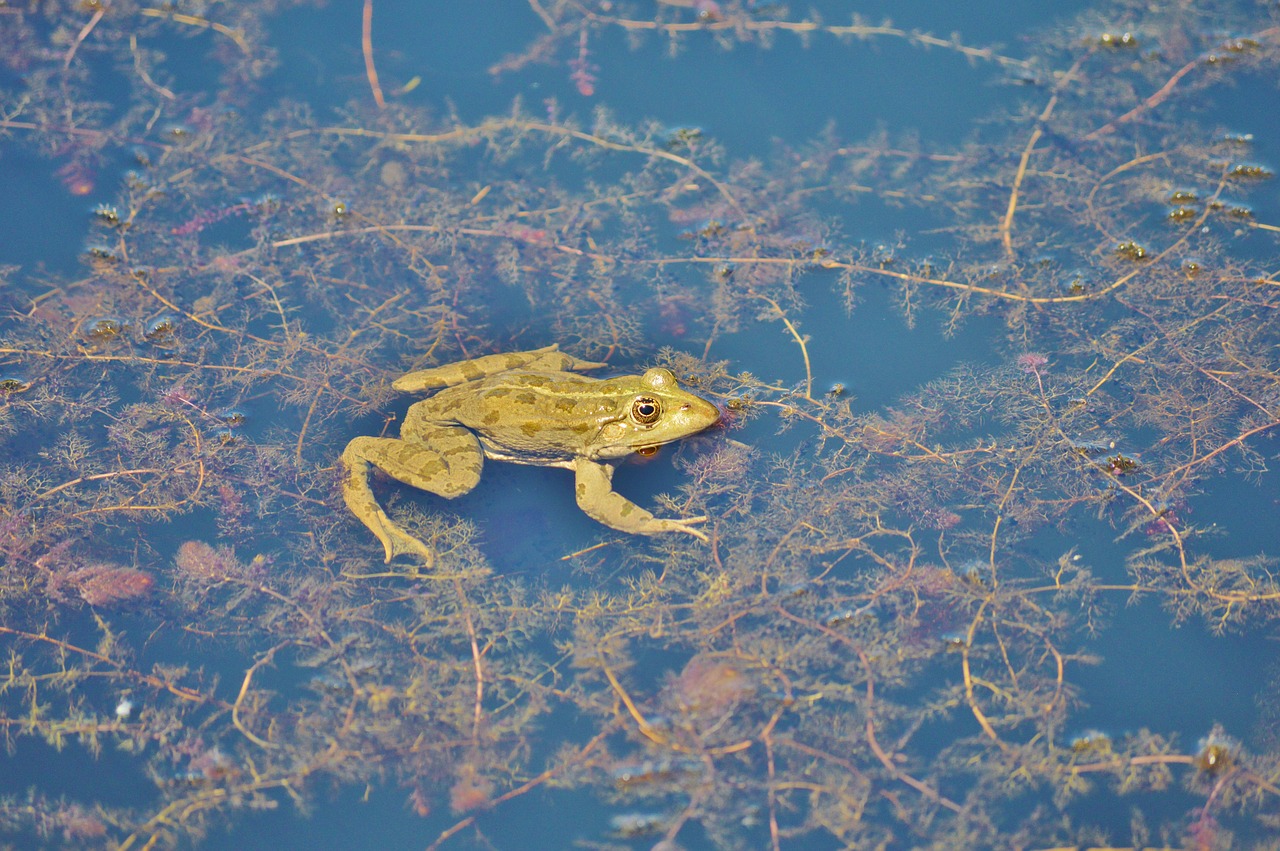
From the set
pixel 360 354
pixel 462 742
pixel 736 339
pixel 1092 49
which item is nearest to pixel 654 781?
pixel 462 742

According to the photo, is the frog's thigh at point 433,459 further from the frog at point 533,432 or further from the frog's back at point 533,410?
the frog's back at point 533,410

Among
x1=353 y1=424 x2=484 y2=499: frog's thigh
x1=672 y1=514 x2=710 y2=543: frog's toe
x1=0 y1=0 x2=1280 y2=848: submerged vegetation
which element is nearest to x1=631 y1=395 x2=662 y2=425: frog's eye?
x1=0 y1=0 x2=1280 y2=848: submerged vegetation

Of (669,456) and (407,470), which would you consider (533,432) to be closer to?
(407,470)

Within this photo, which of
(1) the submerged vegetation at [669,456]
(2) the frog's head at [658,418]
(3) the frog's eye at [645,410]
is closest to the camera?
(1) the submerged vegetation at [669,456]

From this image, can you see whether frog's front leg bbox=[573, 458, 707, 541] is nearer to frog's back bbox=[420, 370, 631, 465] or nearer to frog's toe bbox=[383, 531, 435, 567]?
frog's back bbox=[420, 370, 631, 465]

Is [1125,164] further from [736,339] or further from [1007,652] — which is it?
[1007,652]

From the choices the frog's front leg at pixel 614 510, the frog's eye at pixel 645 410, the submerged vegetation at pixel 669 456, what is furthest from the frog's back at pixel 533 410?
the submerged vegetation at pixel 669 456
